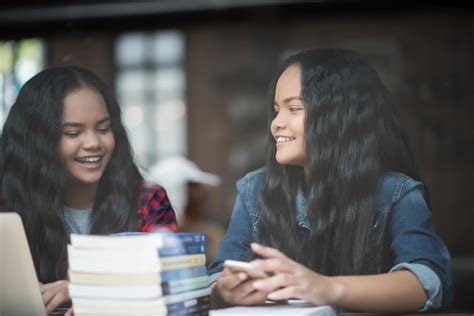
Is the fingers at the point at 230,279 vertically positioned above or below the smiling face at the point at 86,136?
below

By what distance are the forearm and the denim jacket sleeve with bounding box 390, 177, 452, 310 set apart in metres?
0.04

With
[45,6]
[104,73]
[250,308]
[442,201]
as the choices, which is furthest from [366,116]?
[45,6]

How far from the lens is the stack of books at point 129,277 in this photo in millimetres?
2611

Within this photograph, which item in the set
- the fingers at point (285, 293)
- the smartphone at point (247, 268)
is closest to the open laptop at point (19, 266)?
the smartphone at point (247, 268)


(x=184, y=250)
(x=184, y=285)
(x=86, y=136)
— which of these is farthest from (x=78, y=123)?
(x=184, y=285)

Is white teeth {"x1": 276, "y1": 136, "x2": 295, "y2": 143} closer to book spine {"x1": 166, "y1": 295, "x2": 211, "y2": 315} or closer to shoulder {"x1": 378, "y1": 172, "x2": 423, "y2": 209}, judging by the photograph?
shoulder {"x1": 378, "y1": 172, "x2": 423, "y2": 209}

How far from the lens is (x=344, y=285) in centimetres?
267

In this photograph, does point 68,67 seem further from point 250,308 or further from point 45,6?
point 250,308

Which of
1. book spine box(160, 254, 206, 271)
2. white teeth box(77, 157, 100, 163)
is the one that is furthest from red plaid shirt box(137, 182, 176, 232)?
book spine box(160, 254, 206, 271)

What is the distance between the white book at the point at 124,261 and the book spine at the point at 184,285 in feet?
0.23

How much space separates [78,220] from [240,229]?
0.67 metres

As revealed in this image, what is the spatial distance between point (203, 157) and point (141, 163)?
0.84 ft

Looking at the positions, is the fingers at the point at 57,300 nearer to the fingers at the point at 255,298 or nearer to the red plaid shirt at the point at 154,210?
the red plaid shirt at the point at 154,210

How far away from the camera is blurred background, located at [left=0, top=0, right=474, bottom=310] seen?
294 centimetres
